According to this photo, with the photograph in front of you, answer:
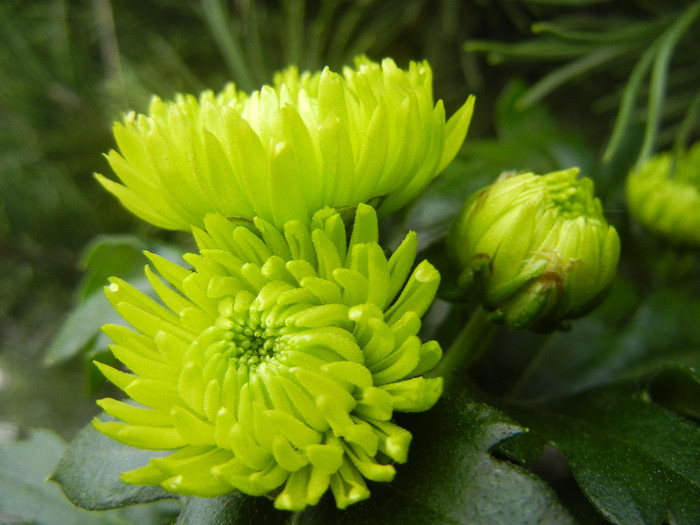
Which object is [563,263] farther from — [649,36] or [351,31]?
[351,31]

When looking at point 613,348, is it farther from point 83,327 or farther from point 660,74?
point 83,327

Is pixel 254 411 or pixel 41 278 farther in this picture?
pixel 41 278

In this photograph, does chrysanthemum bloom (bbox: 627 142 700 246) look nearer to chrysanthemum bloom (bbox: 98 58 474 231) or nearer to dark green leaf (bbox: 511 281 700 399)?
dark green leaf (bbox: 511 281 700 399)

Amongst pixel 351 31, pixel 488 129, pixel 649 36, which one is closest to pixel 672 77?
pixel 649 36

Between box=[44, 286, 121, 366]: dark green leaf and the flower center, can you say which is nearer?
the flower center

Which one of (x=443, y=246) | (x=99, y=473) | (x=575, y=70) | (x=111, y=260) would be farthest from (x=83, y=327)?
(x=575, y=70)

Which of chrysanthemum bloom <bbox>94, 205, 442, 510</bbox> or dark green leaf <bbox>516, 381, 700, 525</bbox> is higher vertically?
chrysanthemum bloom <bbox>94, 205, 442, 510</bbox>

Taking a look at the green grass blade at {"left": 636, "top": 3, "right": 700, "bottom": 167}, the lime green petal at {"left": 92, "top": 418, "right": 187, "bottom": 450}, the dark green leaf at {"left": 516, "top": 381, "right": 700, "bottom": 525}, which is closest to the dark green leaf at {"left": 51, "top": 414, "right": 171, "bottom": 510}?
the lime green petal at {"left": 92, "top": 418, "right": 187, "bottom": 450}
